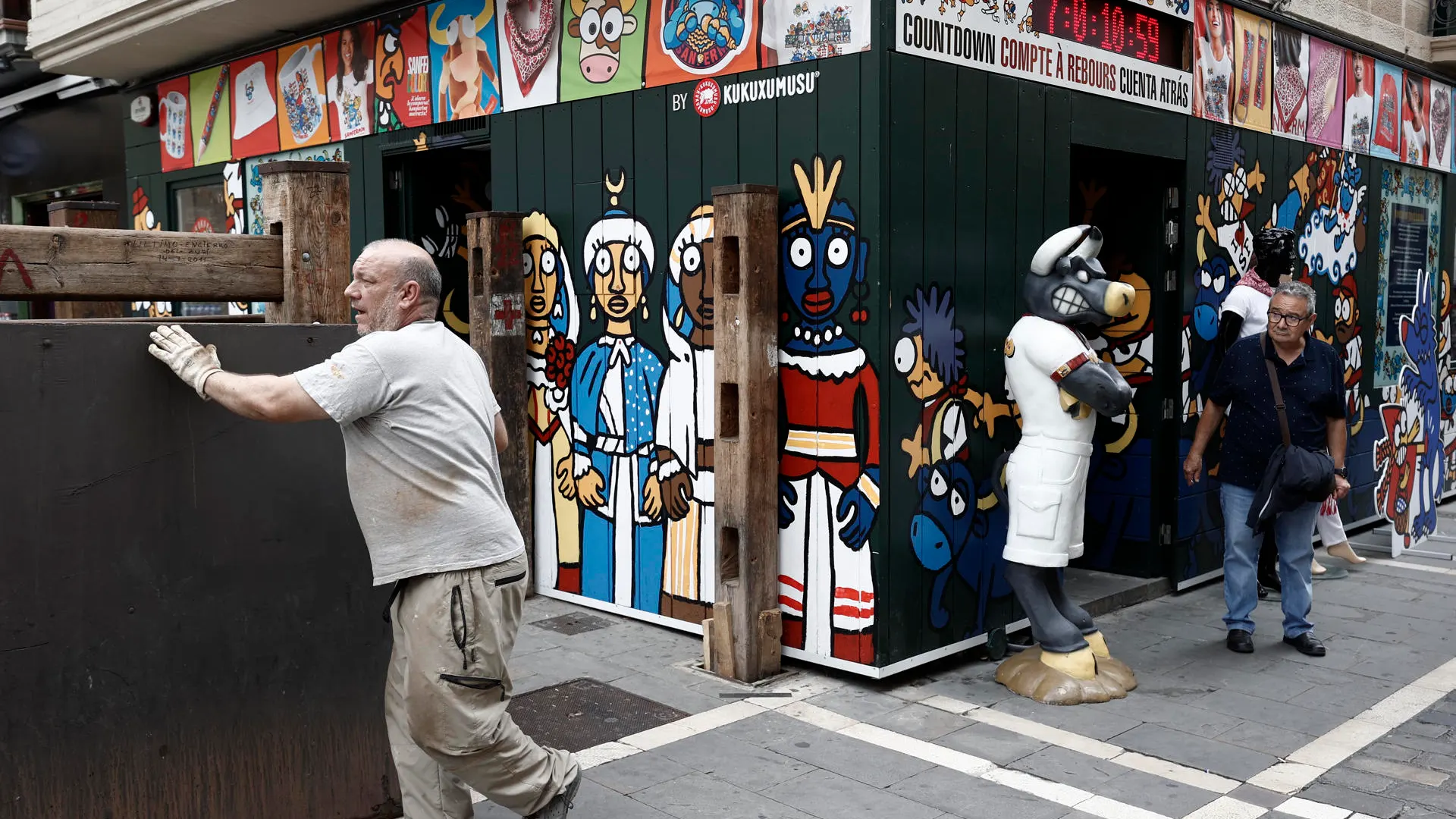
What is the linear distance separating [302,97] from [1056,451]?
19.8 feet

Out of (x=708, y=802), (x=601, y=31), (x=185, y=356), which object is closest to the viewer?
(x=185, y=356)

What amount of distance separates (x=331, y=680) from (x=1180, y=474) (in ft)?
17.2

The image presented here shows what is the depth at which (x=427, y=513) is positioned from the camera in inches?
135

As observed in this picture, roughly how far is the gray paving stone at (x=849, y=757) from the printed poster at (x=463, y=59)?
4.19m

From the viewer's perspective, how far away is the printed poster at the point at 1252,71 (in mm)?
7691

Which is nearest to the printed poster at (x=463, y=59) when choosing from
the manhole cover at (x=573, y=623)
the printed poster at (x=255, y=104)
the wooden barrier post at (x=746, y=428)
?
the printed poster at (x=255, y=104)

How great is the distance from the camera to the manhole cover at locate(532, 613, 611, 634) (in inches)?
256

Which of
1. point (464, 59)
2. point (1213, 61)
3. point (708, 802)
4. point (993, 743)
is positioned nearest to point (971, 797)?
point (993, 743)

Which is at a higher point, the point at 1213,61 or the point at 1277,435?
the point at 1213,61

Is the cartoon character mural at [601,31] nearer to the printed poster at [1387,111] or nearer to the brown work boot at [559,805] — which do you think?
the brown work boot at [559,805]

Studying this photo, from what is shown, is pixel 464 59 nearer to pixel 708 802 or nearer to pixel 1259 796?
pixel 708 802

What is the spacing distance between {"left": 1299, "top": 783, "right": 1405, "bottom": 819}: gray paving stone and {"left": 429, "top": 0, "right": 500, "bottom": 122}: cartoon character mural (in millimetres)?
5445

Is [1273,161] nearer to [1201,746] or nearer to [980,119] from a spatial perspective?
[980,119]

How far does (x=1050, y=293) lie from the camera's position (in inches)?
217
